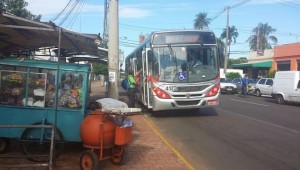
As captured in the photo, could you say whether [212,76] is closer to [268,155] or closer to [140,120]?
→ [140,120]

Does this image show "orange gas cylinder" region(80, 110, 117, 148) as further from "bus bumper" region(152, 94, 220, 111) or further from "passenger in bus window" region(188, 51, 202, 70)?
"passenger in bus window" region(188, 51, 202, 70)

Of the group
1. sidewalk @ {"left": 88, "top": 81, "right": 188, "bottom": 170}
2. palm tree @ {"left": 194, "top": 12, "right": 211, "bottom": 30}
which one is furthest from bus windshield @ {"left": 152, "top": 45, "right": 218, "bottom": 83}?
palm tree @ {"left": 194, "top": 12, "right": 211, "bottom": 30}

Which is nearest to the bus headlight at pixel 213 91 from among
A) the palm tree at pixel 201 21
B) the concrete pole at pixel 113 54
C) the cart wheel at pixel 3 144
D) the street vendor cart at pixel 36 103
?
the concrete pole at pixel 113 54

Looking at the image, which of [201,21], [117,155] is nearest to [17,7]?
[117,155]

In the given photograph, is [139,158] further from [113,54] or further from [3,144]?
[113,54]

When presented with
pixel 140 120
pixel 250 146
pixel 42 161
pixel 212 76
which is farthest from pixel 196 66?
pixel 42 161

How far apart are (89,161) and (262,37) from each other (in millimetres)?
76221

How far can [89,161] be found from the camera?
22.5 feet

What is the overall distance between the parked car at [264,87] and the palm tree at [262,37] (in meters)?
47.5

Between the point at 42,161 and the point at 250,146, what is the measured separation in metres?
5.03

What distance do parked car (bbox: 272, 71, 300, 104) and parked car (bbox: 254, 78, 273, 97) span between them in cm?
448

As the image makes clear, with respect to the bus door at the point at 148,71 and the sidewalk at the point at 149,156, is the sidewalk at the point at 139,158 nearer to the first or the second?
the sidewalk at the point at 149,156

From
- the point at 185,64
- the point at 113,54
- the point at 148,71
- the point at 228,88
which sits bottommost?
the point at 228,88

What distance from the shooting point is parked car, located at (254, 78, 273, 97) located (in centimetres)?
2999
